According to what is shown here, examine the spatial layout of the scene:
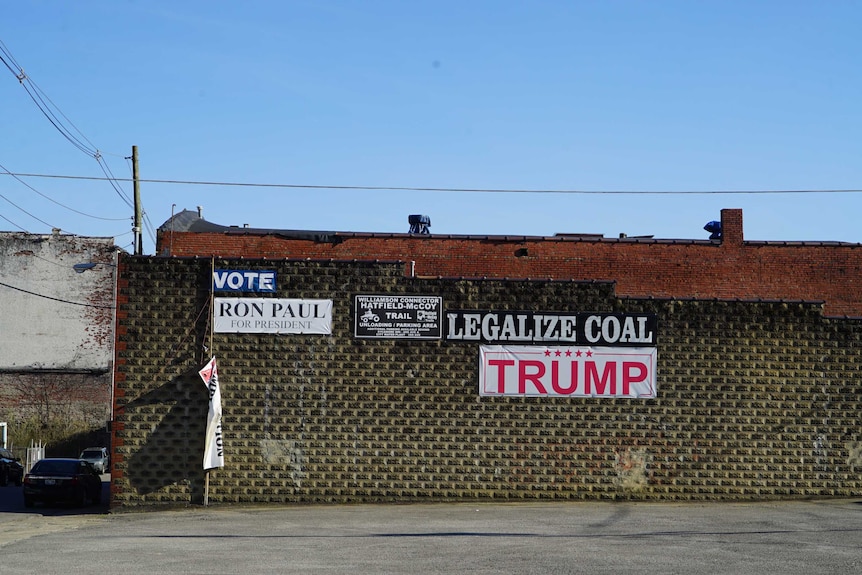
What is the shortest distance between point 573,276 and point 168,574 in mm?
22962

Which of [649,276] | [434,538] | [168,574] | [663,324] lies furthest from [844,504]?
[168,574]

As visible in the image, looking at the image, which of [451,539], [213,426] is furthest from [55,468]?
[451,539]

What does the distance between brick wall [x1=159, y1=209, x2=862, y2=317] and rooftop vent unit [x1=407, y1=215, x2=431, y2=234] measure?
16.5ft

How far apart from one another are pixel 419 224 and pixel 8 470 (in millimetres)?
18086

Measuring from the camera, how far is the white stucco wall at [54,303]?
4856cm

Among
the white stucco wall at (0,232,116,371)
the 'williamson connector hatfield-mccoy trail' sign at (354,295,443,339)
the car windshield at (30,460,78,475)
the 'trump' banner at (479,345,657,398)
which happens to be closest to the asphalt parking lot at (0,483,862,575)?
the 'trump' banner at (479,345,657,398)

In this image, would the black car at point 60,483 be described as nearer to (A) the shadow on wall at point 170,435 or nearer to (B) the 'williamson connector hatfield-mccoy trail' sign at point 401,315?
(A) the shadow on wall at point 170,435

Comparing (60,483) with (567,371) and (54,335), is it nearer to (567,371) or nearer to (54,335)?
(567,371)

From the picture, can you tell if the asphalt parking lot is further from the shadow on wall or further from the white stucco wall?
the white stucco wall

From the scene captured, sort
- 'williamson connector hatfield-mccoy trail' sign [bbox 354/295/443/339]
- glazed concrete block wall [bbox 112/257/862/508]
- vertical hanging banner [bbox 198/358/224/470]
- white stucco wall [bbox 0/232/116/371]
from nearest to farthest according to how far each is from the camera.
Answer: vertical hanging banner [bbox 198/358/224/470]
glazed concrete block wall [bbox 112/257/862/508]
'williamson connector hatfield-mccoy trail' sign [bbox 354/295/443/339]
white stucco wall [bbox 0/232/116/371]

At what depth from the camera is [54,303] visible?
1923 inches

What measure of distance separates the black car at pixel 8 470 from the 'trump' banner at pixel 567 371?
23.6 m

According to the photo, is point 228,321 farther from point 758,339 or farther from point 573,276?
point 573,276

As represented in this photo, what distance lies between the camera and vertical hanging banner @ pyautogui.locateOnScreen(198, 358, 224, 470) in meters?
21.6
